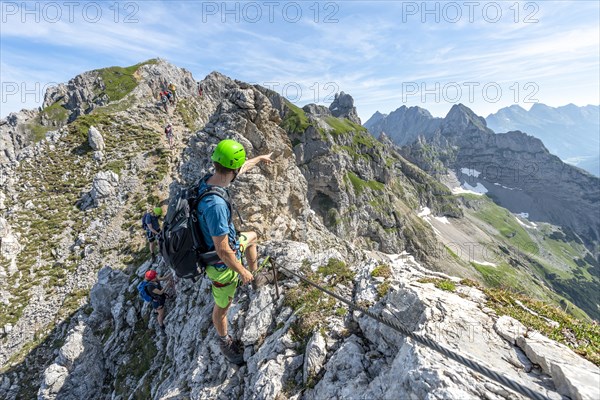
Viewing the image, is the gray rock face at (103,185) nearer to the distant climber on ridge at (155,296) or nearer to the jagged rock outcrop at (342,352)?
the jagged rock outcrop at (342,352)

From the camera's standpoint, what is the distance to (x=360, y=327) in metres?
8.55

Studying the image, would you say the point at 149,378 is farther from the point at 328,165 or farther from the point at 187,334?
the point at 328,165

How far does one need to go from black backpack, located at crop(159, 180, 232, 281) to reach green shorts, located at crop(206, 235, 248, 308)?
17.3 inches

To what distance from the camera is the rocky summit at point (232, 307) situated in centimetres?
633

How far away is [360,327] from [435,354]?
299 cm

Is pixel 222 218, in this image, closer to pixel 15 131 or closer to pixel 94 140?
pixel 94 140

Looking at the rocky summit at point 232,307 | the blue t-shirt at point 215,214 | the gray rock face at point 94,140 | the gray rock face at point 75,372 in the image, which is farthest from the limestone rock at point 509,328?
the gray rock face at point 94,140

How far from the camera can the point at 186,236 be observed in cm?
712

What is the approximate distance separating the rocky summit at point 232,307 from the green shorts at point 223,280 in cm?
234

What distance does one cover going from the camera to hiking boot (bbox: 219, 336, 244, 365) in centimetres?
986

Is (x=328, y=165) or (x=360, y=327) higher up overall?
(x=328, y=165)

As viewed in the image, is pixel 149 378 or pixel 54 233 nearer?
pixel 149 378

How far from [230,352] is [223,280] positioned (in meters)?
3.26

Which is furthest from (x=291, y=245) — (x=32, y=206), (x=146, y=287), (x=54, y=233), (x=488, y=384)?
(x=32, y=206)
